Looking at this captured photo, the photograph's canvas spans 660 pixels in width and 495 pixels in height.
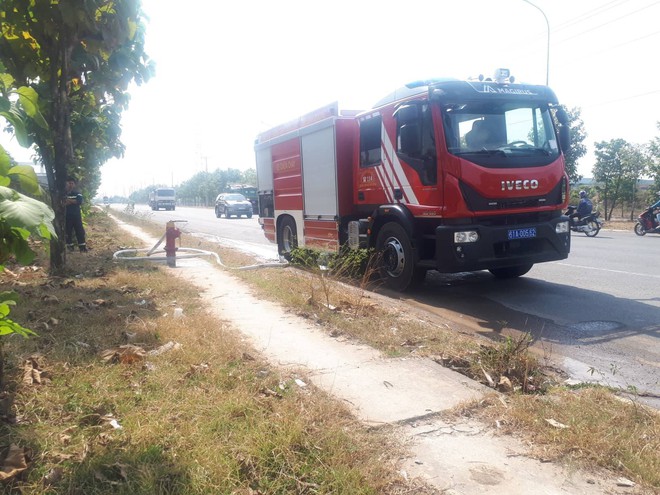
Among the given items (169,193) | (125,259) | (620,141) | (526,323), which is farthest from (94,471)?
(169,193)

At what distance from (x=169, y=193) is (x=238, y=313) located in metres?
48.1

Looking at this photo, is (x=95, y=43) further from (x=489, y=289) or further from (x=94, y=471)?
(x=489, y=289)

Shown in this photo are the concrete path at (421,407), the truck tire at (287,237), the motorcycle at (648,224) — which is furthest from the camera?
the motorcycle at (648,224)

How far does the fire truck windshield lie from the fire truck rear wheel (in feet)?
4.96

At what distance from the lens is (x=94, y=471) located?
7.96 ft

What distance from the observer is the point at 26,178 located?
2.59m

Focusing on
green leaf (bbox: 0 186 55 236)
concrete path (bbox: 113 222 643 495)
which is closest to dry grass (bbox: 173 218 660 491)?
concrete path (bbox: 113 222 643 495)

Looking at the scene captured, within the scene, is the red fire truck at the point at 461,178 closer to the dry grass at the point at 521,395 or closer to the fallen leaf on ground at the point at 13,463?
the dry grass at the point at 521,395

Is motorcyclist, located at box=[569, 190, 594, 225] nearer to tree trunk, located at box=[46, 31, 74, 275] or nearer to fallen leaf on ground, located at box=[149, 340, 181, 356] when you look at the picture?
tree trunk, located at box=[46, 31, 74, 275]

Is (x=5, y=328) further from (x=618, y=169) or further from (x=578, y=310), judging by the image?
(x=618, y=169)

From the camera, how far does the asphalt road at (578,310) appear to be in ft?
14.7

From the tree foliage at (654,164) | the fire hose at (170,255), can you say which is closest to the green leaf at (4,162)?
the fire hose at (170,255)

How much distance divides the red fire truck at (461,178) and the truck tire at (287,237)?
2.60 metres

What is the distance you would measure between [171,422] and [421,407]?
60.9 inches
